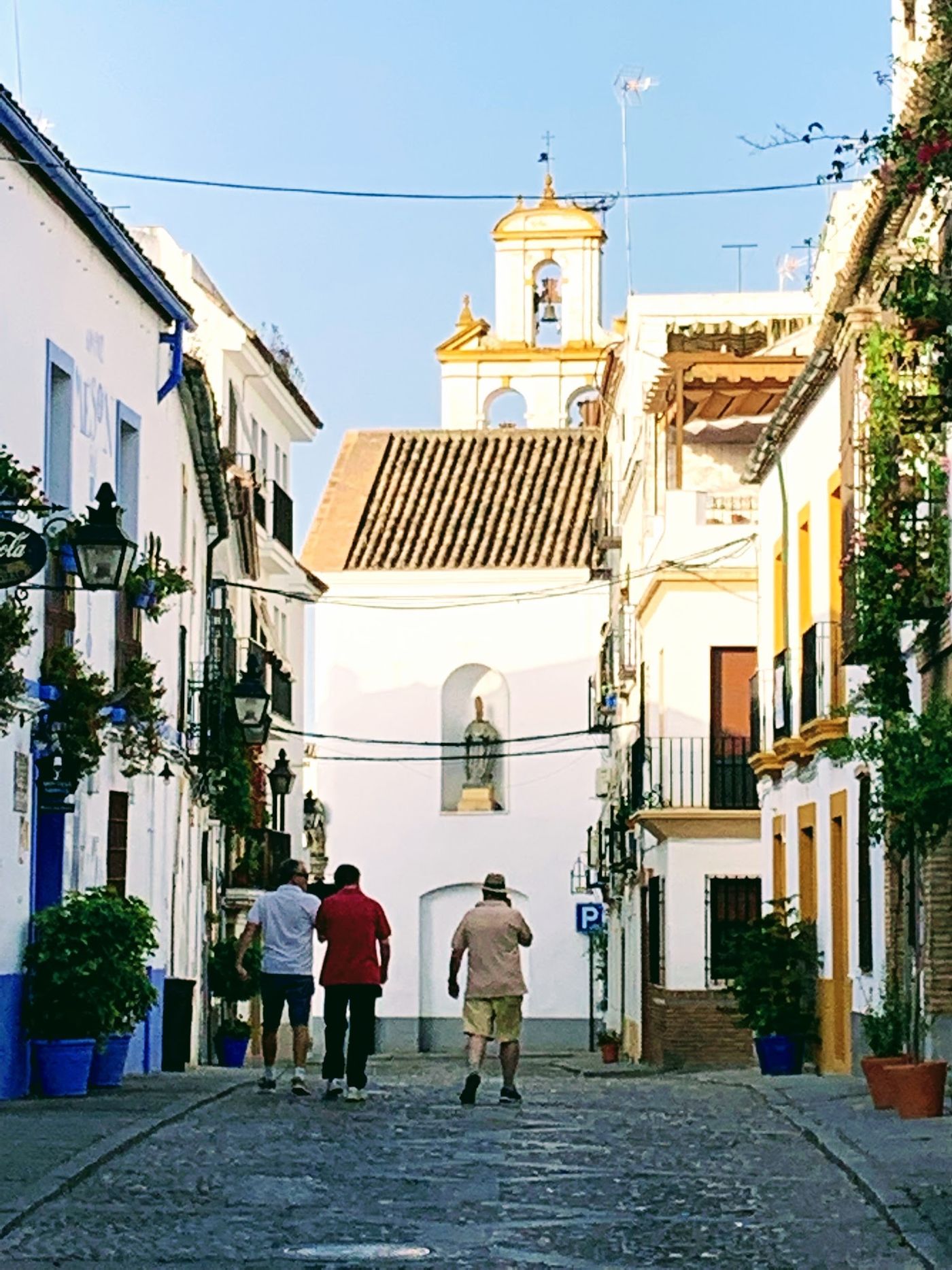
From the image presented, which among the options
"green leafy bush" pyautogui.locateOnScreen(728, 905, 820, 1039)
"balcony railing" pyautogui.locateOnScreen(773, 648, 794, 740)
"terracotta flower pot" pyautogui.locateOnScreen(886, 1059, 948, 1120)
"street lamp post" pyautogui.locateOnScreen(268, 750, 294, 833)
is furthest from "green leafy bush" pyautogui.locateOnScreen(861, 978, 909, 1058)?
"street lamp post" pyautogui.locateOnScreen(268, 750, 294, 833)

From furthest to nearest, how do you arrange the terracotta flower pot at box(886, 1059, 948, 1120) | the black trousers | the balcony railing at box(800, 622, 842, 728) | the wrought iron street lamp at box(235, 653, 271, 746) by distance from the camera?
the wrought iron street lamp at box(235, 653, 271, 746), the balcony railing at box(800, 622, 842, 728), the black trousers, the terracotta flower pot at box(886, 1059, 948, 1120)

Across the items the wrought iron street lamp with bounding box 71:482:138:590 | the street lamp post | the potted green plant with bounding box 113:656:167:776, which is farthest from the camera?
the street lamp post

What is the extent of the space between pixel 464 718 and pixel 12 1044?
3759 centimetres

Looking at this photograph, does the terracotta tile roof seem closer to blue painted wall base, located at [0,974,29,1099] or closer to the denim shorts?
the denim shorts

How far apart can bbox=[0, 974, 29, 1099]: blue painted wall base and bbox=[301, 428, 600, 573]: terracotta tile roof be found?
36509 mm

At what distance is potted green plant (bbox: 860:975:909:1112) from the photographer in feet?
58.7

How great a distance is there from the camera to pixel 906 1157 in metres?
14.1

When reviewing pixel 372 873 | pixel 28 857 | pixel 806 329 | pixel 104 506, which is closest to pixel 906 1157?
pixel 104 506

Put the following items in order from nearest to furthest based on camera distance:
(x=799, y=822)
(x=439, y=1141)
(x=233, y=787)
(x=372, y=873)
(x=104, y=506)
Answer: (x=439, y=1141), (x=104, y=506), (x=799, y=822), (x=233, y=787), (x=372, y=873)

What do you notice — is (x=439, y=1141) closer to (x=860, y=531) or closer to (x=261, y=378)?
(x=860, y=531)

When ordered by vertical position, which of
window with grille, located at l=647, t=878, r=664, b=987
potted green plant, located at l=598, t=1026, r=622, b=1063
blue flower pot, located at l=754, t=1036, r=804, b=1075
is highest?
window with grille, located at l=647, t=878, r=664, b=987

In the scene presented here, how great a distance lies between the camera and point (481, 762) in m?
55.6

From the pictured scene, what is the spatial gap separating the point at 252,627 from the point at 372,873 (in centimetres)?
1487

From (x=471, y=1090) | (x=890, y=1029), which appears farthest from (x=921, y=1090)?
(x=471, y=1090)
